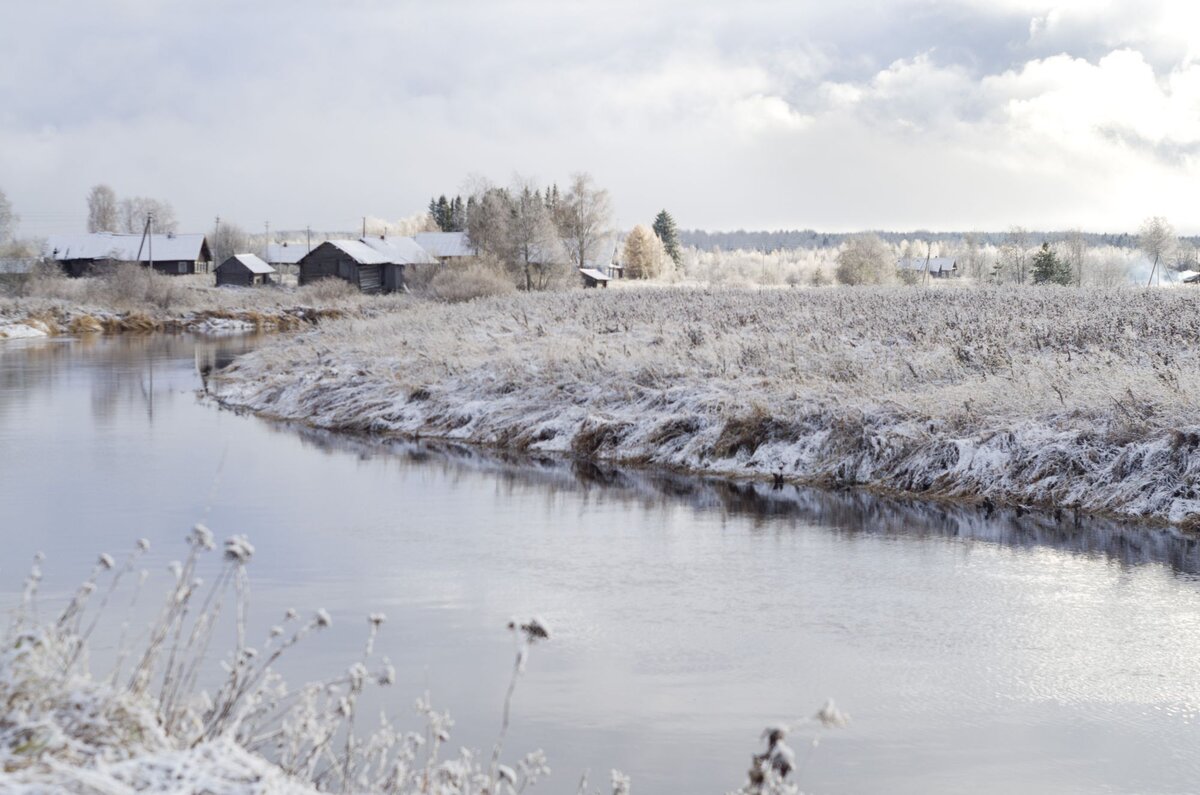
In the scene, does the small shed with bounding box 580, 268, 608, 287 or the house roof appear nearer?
the house roof

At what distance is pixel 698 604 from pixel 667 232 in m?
109

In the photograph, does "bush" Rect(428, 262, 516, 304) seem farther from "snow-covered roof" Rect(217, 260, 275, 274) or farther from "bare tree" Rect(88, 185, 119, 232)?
"bare tree" Rect(88, 185, 119, 232)

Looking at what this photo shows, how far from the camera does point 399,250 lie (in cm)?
8169

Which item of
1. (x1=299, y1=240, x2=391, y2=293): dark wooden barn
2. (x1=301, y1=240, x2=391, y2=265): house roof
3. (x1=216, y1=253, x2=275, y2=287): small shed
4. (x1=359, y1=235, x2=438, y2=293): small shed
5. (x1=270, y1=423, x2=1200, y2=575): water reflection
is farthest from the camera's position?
(x1=216, y1=253, x2=275, y2=287): small shed

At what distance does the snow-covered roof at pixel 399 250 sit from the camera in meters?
78.3

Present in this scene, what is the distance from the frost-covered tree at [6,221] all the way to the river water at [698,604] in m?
83.2

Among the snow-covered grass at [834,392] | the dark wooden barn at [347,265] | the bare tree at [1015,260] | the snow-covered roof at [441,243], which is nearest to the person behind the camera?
the snow-covered grass at [834,392]

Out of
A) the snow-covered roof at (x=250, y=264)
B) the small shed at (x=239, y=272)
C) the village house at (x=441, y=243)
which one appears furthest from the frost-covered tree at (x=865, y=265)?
the small shed at (x=239, y=272)

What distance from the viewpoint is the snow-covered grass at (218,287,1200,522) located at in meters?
14.8

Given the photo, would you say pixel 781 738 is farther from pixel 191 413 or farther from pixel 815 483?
pixel 191 413

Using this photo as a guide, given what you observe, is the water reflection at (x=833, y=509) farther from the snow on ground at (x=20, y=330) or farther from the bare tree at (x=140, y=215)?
the bare tree at (x=140, y=215)

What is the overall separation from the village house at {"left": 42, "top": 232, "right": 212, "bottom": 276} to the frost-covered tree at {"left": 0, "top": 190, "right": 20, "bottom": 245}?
107 inches

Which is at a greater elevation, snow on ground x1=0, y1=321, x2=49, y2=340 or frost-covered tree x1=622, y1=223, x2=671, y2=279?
frost-covered tree x1=622, y1=223, x2=671, y2=279

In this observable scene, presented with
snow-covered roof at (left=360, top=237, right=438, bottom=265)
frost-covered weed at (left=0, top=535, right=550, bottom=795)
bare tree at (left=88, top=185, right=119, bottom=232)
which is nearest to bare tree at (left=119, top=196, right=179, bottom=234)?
bare tree at (left=88, top=185, right=119, bottom=232)
